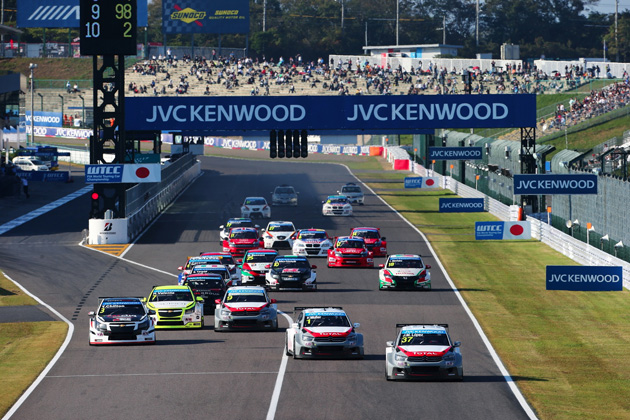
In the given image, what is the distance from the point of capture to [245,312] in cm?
3109

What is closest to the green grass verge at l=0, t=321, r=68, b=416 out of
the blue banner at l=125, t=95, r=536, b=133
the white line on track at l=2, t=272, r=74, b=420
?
the white line on track at l=2, t=272, r=74, b=420

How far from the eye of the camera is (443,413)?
20953 mm

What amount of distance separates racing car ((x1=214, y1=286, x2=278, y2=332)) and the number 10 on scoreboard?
28152 millimetres

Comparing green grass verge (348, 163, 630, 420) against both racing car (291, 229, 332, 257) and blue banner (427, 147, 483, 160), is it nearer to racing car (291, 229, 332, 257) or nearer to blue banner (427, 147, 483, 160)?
racing car (291, 229, 332, 257)

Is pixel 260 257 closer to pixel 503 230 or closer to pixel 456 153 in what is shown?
pixel 503 230

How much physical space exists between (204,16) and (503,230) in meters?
109

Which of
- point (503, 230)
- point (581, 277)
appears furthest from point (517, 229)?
point (581, 277)

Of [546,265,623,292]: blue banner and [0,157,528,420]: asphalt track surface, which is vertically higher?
[546,265,623,292]: blue banner

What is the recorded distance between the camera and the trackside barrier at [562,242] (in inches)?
1587

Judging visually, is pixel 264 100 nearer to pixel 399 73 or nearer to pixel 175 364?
pixel 175 364

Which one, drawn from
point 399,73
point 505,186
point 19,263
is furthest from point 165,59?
point 19,263

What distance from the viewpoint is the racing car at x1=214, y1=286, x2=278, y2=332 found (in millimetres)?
31094

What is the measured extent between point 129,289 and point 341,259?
9.43 meters

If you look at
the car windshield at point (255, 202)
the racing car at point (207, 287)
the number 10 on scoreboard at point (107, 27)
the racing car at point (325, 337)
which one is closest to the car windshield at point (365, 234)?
the racing car at point (207, 287)
